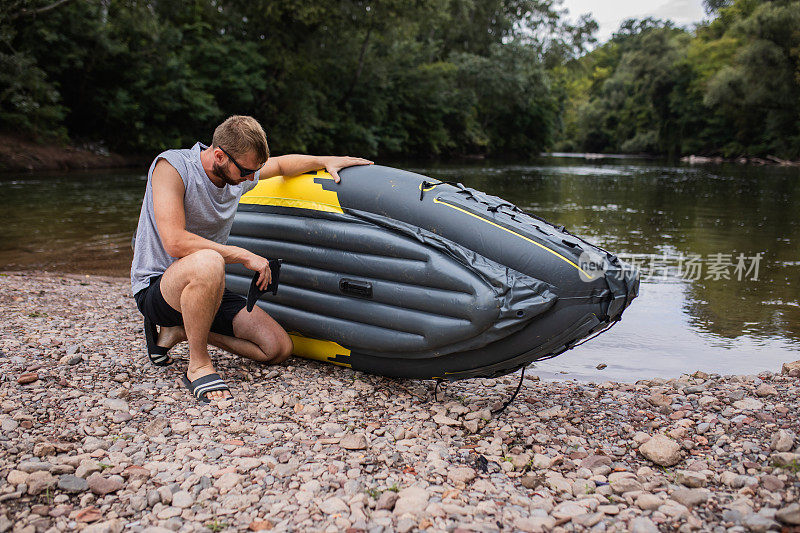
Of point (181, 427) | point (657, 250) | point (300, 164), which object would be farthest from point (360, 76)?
point (181, 427)

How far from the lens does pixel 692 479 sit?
220 centimetres

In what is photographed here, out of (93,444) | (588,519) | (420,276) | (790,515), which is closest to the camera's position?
(790,515)

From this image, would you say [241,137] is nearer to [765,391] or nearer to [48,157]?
[765,391]

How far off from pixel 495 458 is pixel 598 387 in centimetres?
118

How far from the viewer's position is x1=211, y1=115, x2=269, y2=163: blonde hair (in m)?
2.84

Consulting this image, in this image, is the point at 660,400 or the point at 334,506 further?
the point at 660,400

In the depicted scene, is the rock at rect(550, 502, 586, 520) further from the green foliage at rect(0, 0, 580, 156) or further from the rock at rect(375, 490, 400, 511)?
the green foliage at rect(0, 0, 580, 156)

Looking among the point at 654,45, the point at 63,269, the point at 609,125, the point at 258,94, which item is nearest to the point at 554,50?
the point at 654,45

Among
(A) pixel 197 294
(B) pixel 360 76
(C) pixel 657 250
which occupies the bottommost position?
(A) pixel 197 294

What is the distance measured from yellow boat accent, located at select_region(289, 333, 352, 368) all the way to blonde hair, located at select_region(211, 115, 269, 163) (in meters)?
1.05

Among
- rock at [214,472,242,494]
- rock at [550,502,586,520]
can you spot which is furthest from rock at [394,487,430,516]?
rock at [214,472,242,494]

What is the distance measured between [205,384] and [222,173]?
973 millimetres

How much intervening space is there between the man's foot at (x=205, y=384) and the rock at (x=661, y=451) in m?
1.78

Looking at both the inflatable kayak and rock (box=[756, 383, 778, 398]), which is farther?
rock (box=[756, 383, 778, 398])
